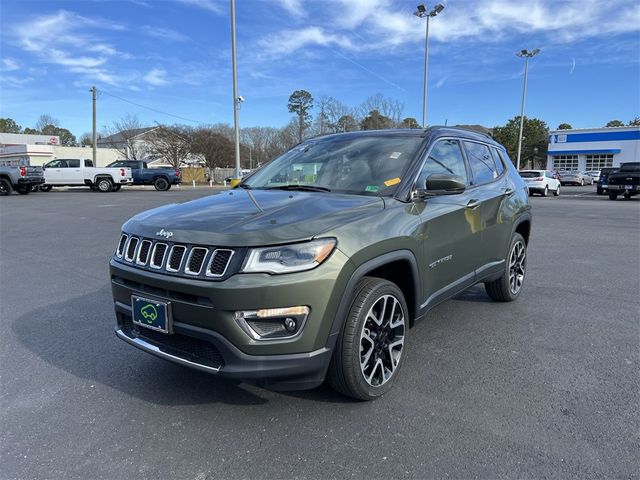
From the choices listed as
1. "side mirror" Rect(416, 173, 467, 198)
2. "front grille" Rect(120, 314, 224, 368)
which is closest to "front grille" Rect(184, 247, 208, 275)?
"front grille" Rect(120, 314, 224, 368)

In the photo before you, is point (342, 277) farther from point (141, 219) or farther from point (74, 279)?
point (74, 279)

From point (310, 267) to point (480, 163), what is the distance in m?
2.82

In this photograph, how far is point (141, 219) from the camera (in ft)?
10.2

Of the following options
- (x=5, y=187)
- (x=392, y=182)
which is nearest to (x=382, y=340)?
(x=392, y=182)

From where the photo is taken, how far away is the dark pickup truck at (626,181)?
22.9 meters

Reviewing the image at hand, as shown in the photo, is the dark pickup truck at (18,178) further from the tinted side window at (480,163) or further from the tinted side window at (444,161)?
the tinted side window at (444,161)

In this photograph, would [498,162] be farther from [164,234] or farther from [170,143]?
[170,143]

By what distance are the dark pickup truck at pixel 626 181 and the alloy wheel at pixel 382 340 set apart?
25.0 metres

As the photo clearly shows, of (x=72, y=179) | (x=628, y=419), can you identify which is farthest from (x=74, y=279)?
(x=72, y=179)

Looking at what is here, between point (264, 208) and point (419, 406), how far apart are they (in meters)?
1.62

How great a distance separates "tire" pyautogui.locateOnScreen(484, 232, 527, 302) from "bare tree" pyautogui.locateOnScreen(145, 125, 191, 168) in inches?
2004

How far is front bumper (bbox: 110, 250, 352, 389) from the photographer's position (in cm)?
243

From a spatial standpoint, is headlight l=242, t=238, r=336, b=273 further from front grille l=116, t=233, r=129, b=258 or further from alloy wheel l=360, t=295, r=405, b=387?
front grille l=116, t=233, r=129, b=258

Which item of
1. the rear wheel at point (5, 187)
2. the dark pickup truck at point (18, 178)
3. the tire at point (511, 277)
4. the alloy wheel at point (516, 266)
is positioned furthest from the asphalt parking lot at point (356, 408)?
the rear wheel at point (5, 187)
